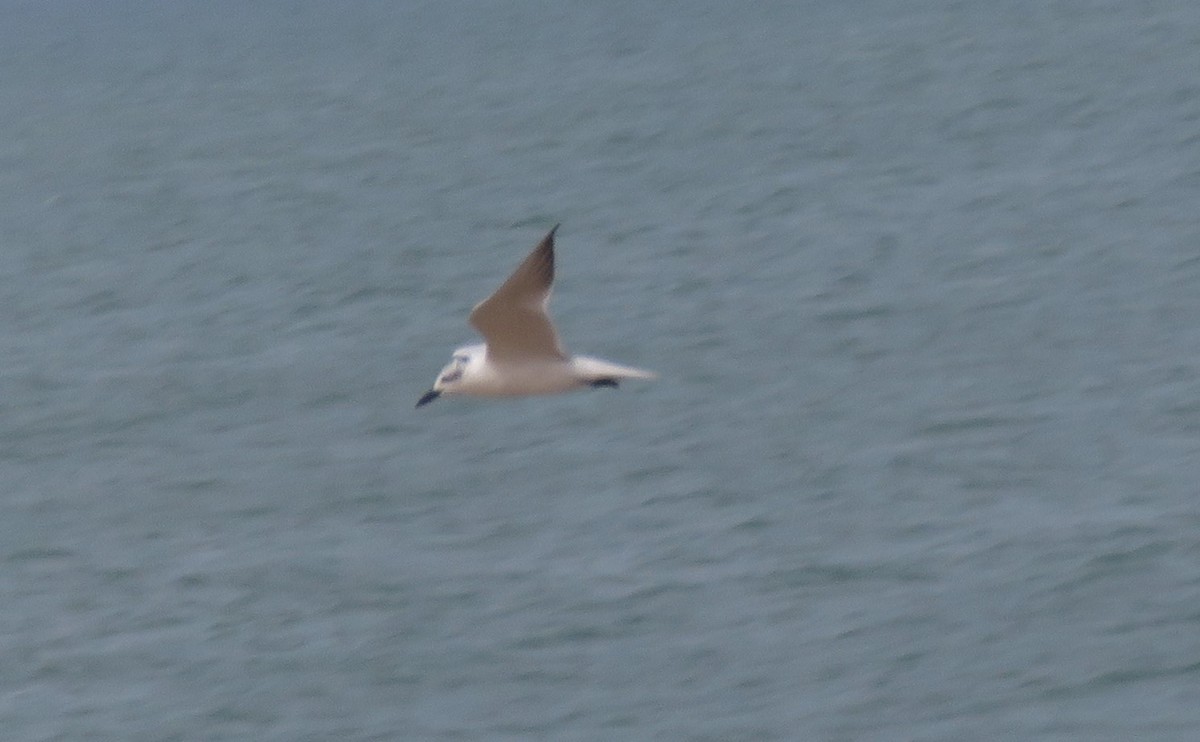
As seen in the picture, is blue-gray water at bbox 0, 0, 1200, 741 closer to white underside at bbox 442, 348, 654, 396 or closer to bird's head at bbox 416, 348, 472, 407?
bird's head at bbox 416, 348, 472, 407

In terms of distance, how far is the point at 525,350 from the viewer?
17.0 metres

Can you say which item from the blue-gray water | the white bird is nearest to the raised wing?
the white bird

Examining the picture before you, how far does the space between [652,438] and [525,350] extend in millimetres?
9143

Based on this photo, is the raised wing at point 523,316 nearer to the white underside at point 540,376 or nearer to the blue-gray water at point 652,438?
the white underside at point 540,376

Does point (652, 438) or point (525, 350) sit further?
point (652, 438)

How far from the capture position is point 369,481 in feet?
85.7

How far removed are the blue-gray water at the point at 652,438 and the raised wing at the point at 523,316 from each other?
3.75 meters

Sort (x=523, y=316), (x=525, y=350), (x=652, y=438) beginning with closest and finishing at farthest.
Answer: (x=523, y=316) < (x=525, y=350) < (x=652, y=438)

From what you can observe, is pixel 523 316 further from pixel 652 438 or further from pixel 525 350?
pixel 652 438

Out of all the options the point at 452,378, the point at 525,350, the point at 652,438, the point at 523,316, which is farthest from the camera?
the point at 652,438

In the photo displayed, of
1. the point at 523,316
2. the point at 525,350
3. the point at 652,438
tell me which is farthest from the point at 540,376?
the point at 652,438

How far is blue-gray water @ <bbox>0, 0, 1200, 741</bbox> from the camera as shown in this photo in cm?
2028

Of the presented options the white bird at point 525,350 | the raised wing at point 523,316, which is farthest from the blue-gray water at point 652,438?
the raised wing at point 523,316

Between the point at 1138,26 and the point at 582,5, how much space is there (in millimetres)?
29699
